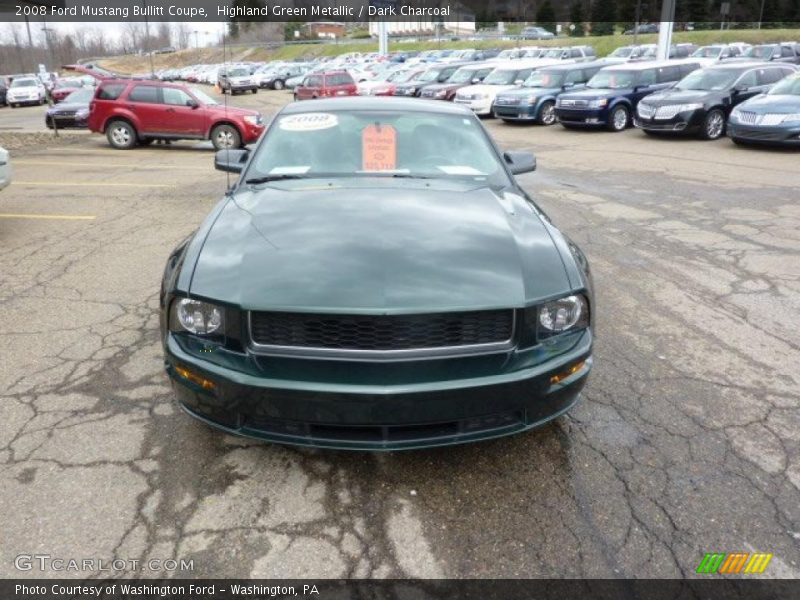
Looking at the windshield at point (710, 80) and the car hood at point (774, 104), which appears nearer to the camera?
the car hood at point (774, 104)

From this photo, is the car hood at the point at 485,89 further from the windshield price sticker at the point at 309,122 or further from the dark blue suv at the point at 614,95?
the windshield price sticker at the point at 309,122

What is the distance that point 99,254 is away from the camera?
6.41 meters

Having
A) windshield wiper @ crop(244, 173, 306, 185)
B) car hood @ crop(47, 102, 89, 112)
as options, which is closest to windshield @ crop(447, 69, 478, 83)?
car hood @ crop(47, 102, 89, 112)

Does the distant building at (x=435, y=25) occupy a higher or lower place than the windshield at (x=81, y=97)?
higher

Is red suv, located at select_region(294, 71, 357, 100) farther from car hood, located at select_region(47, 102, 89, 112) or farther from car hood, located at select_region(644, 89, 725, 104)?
car hood, located at select_region(644, 89, 725, 104)

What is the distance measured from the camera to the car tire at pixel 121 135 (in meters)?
15.9

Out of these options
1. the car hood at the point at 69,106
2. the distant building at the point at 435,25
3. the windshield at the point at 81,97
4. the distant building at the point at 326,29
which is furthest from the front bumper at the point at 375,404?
the distant building at the point at 326,29

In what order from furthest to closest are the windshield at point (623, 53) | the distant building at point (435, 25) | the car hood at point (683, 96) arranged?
Result: the distant building at point (435, 25) → the windshield at point (623, 53) → the car hood at point (683, 96)

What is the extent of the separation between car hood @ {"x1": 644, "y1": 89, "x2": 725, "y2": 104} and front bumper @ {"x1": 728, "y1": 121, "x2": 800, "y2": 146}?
1342mm

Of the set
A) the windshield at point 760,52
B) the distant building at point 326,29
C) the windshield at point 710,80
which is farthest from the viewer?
the distant building at point 326,29

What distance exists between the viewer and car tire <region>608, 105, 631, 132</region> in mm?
16595

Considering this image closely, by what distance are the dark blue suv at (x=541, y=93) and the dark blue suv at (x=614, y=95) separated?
3.64 ft

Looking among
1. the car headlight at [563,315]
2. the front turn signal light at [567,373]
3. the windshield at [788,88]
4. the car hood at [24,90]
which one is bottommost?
the front turn signal light at [567,373]

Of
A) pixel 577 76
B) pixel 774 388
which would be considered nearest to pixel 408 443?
pixel 774 388
